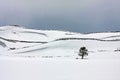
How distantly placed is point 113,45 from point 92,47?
32.7ft

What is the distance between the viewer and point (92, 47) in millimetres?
148625

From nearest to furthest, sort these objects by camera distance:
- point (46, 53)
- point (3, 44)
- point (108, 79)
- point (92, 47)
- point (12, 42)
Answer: point (108, 79) → point (46, 53) → point (92, 47) → point (3, 44) → point (12, 42)

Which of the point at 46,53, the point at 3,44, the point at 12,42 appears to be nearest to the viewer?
the point at 46,53

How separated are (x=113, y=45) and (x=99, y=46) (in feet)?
21.7

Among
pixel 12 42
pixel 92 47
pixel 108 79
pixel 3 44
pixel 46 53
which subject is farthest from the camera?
pixel 12 42

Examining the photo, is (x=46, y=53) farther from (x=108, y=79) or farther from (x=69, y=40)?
(x=108, y=79)

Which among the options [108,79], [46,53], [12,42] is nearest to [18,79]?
[108,79]

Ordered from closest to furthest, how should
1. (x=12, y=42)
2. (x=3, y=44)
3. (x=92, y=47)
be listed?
(x=92, y=47) → (x=3, y=44) → (x=12, y=42)

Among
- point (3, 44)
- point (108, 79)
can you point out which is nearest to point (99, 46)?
point (3, 44)

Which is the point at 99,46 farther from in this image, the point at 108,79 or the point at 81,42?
the point at 108,79

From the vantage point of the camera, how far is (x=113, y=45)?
490 feet

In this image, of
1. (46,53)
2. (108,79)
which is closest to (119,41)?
(46,53)

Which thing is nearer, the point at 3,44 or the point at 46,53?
the point at 46,53

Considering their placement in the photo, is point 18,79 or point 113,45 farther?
point 113,45
